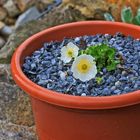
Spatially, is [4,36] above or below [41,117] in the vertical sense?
below

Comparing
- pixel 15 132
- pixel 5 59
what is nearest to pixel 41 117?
pixel 15 132

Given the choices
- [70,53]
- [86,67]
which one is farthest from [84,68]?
[70,53]

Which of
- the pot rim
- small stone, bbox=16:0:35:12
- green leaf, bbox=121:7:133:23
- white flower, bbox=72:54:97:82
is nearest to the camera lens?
the pot rim

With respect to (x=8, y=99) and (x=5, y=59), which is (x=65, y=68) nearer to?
(x=8, y=99)

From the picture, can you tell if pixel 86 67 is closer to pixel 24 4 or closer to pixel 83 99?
pixel 83 99

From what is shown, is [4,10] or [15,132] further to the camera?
[4,10]

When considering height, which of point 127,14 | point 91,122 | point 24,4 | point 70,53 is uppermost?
point 70,53

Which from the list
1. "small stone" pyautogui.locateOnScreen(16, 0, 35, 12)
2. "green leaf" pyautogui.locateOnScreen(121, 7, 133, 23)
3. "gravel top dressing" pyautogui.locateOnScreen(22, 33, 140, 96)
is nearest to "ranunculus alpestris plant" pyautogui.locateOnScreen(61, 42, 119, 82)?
"gravel top dressing" pyautogui.locateOnScreen(22, 33, 140, 96)

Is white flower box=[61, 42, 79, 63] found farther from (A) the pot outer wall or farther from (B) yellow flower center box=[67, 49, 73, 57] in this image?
(A) the pot outer wall

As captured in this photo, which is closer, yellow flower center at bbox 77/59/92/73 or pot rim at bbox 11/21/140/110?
pot rim at bbox 11/21/140/110
